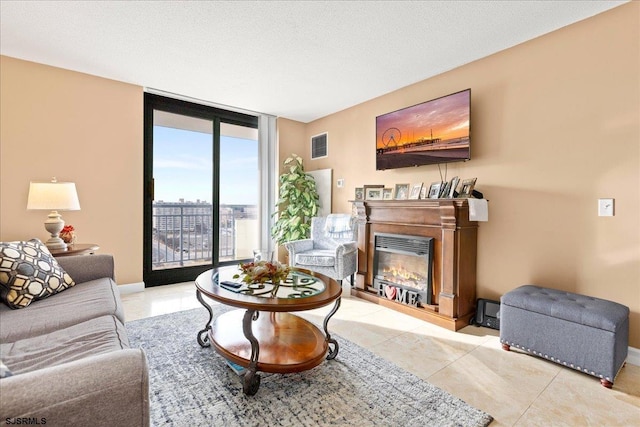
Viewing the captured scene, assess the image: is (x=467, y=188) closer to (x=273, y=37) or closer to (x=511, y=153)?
(x=511, y=153)

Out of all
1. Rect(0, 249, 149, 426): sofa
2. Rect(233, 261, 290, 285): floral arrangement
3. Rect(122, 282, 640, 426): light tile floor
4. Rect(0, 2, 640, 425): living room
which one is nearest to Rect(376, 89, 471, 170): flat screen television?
Rect(0, 2, 640, 425): living room

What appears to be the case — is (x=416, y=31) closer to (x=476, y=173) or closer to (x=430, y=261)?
(x=476, y=173)

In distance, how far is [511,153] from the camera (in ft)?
9.08

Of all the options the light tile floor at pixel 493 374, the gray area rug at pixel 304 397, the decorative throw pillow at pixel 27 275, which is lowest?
the light tile floor at pixel 493 374

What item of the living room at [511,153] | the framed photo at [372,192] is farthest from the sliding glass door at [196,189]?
the framed photo at [372,192]

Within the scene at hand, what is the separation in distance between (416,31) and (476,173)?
1.44m

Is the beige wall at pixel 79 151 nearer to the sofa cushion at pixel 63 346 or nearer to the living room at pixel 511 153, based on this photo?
the living room at pixel 511 153

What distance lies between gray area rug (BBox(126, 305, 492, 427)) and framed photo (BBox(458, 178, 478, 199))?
66.8 inches

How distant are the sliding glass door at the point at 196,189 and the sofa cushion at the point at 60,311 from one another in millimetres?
2029

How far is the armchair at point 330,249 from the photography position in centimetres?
365

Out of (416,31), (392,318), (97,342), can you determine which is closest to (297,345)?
(97,342)

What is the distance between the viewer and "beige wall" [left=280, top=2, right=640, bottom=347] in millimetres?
2180

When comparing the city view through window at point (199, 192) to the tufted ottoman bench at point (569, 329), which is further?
the city view through window at point (199, 192)

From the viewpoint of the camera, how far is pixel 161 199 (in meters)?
4.16
